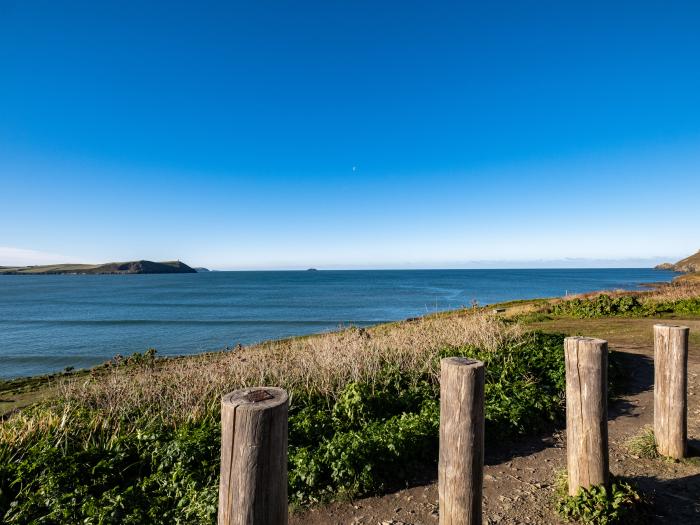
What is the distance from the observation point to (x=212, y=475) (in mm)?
4625

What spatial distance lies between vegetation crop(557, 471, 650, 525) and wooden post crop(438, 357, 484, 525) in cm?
133

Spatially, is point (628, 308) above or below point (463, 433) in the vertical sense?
below

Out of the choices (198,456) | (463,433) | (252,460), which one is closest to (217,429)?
(198,456)

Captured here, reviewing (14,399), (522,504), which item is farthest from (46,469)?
(14,399)

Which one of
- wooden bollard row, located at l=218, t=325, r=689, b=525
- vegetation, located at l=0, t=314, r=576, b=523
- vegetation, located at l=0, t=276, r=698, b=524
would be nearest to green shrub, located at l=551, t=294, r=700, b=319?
vegetation, located at l=0, t=276, r=698, b=524

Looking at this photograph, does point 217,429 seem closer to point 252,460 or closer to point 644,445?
point 252,460

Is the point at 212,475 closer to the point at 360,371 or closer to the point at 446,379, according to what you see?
the point at 446,379

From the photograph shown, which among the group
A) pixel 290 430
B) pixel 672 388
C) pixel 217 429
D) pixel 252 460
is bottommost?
pixel 290 430

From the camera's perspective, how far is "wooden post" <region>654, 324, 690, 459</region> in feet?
15.6

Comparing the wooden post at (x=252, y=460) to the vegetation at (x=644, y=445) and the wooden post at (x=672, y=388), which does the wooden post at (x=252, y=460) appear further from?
the vegetation at (x=644, y=445)

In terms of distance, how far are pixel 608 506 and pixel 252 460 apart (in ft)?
11.5

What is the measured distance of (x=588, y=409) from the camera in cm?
388

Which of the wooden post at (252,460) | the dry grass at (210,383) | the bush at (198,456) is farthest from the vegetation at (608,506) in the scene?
the dry grass at (210,383)

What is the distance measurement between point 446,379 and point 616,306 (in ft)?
64.6
